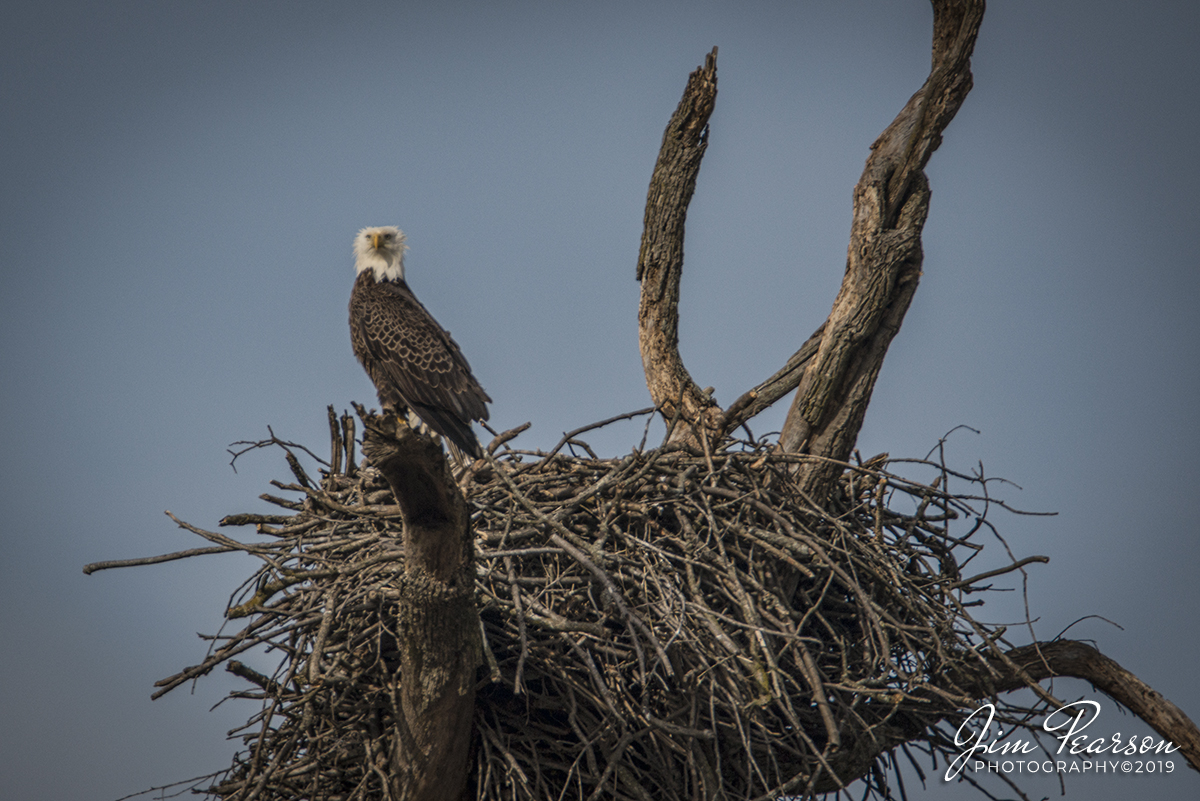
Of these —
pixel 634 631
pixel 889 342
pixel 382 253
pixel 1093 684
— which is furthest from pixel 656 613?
pixel 382 253

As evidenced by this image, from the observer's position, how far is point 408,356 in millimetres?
6891

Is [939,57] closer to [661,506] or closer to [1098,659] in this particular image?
[661,506]

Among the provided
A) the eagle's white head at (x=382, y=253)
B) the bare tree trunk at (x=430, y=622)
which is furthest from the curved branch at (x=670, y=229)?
the bare tree trunk at (x=430, y=622)

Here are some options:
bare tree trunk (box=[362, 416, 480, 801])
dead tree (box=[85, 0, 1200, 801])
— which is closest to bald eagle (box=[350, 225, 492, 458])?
dead tree (box=[85, 0, 1200, 801])

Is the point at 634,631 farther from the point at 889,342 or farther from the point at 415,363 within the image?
the point at 415,363

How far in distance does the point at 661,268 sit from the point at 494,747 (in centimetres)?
321

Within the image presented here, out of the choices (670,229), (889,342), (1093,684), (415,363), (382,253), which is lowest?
(1093,684)

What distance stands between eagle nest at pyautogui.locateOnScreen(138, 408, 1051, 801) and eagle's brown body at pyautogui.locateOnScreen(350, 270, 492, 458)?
1489mm

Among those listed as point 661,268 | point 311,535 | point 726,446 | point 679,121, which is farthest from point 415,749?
point 679,121

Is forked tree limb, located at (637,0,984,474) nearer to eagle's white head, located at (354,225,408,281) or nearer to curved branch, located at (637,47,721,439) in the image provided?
curved branch, located at (637,47,721,439)

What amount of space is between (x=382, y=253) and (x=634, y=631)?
491 centimetres

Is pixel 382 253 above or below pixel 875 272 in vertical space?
above

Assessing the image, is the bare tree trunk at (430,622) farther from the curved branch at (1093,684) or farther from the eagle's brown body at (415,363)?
the eagle's brown body at (415,363)

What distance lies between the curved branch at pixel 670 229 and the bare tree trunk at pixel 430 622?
9.04 feet
